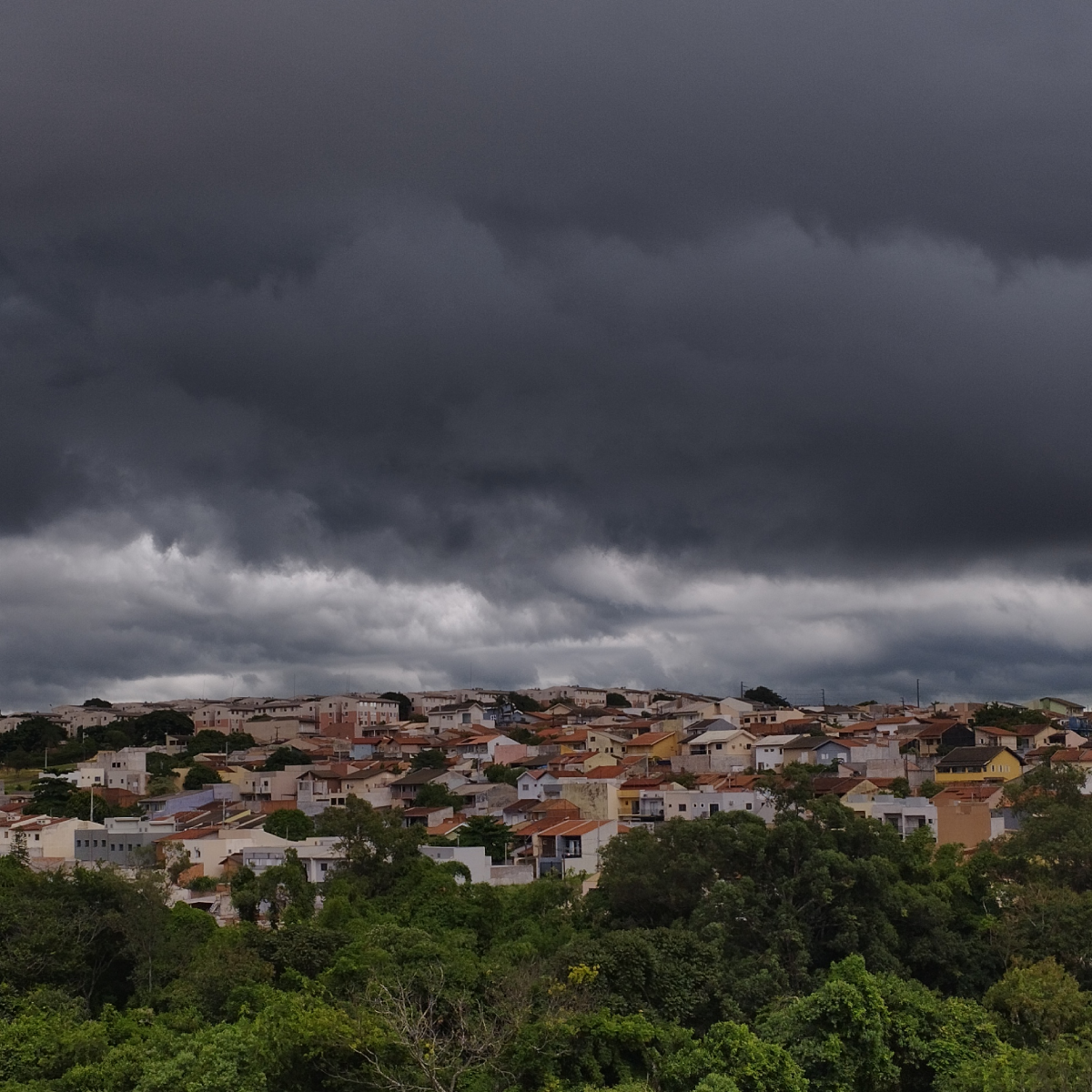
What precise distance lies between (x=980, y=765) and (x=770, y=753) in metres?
12.7

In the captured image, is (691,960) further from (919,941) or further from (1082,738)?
(1082,738)

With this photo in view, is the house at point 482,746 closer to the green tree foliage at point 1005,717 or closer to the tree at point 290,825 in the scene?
the tree at point 290,825

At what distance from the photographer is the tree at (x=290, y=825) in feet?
179

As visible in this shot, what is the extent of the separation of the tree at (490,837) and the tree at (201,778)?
91.5 feet

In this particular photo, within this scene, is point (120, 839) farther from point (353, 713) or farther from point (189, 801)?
point (353, 713)

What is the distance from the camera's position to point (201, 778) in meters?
74.4

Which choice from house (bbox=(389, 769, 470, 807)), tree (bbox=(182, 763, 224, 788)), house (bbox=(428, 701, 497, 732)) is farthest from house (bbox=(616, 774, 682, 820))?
house (bbox=(428, 701, 497, 732))

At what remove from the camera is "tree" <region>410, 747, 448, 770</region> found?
7436 centimetres

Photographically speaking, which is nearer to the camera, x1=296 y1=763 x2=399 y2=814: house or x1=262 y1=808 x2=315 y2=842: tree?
x1=262 y1=808 x2=315 y2=842: tree

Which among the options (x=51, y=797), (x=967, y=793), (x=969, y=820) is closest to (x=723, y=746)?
(x=967, y=793)

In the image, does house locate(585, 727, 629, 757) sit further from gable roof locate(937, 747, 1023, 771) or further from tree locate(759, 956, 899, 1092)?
tree locate(759, 956, 899, 1092)

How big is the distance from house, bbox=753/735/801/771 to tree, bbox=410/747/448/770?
59.0ft

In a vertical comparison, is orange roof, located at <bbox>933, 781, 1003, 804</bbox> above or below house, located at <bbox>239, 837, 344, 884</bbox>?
above

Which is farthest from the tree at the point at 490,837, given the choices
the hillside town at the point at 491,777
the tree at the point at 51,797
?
the tree at the point at 51,797
